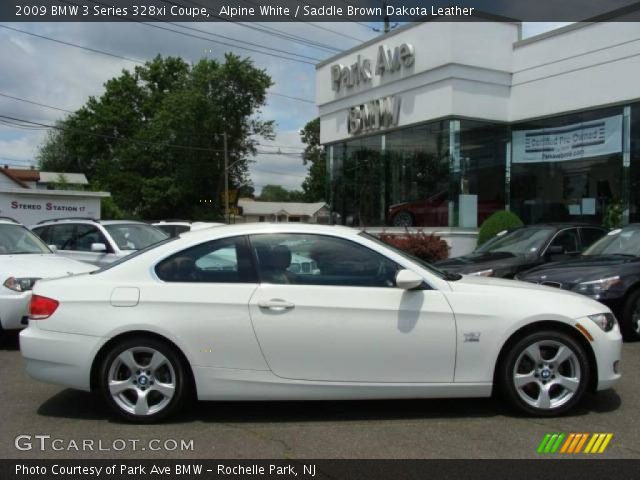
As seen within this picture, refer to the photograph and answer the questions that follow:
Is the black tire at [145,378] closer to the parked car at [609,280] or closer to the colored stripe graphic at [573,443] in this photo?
the colored stripe graphic at [573,443]

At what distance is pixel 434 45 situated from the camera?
17.0 metres

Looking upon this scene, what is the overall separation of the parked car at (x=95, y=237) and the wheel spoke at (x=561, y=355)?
777cm

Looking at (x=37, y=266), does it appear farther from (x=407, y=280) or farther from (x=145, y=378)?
(x=407, y=280)

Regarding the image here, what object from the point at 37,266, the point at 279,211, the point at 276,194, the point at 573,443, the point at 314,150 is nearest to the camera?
the point at 573,443

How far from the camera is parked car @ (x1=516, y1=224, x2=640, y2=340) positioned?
24.6 ft

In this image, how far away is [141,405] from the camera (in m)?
4.68

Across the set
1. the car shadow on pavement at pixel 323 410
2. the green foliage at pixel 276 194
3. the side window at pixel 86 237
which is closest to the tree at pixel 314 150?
the side window at pixel 86 237

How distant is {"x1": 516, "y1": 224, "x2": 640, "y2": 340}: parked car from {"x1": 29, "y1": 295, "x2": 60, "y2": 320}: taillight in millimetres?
5819

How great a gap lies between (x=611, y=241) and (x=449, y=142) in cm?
813

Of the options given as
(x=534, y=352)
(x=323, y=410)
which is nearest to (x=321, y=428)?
(x=323, y=410)

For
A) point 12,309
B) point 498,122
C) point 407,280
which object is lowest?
point 12,309

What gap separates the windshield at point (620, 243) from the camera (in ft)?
28.4

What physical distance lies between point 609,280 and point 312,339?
464 cm
